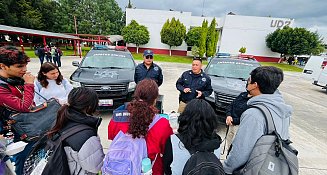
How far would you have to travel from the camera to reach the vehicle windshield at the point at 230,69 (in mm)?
4934

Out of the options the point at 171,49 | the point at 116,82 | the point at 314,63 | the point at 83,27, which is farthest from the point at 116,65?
the point at 83,27

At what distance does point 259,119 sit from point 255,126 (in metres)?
0.07

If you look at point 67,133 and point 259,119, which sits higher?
point 259,119

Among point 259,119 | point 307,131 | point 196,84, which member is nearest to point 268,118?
point 259,119

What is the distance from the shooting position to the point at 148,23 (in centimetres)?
3303

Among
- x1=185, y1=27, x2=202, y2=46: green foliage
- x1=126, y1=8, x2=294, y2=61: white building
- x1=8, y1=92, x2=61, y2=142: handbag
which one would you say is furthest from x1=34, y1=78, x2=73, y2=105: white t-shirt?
x1=126, y1=8, x2=294, y2=61: white building

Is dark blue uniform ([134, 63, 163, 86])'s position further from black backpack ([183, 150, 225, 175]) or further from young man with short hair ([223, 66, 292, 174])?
black backpack ([183, 150, 225, 175])

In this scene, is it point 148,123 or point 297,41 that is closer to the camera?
point 148,123

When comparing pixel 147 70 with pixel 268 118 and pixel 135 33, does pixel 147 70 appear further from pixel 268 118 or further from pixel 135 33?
pixel 135 33

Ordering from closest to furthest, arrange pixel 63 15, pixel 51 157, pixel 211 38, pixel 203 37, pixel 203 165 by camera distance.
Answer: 1. pixel 203 165
2. pixel 51 157
3. pixel 203 37
4. pixel 211 38
5. pixel 63 15

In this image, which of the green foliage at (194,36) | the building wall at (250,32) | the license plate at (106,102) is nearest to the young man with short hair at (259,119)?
the license plate at (106,102)

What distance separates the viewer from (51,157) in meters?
1.26

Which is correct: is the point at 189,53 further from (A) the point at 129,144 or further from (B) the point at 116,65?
(A) the point at 129,144

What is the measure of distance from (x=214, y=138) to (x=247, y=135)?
349 mm
